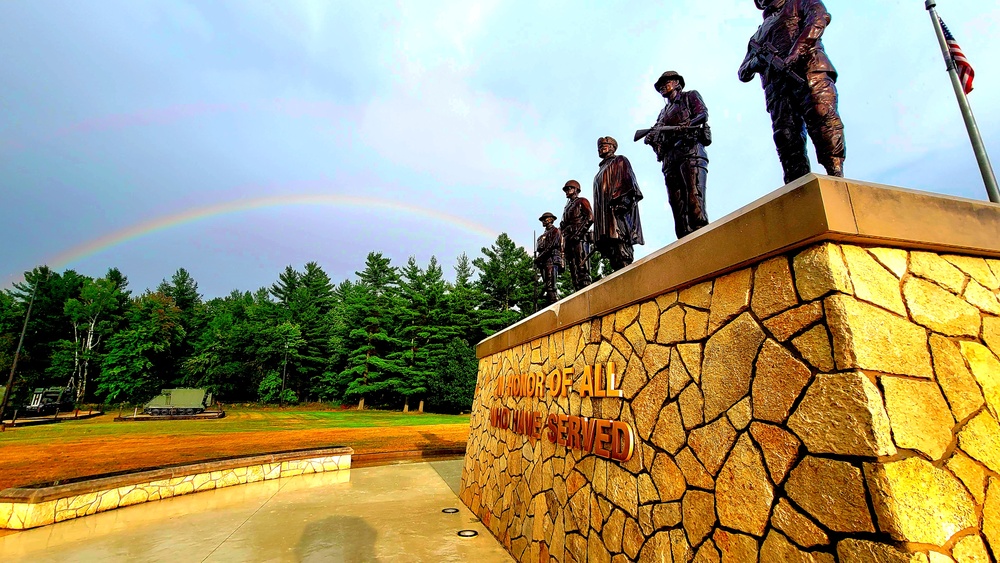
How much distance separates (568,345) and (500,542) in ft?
8.09

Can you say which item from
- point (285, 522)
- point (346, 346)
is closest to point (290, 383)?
point (346, 346)

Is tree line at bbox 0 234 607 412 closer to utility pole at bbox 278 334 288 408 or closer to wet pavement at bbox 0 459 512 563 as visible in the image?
utility pole at bbox 278 334 288 408

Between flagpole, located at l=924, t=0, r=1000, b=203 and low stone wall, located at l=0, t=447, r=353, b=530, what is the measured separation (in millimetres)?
10236

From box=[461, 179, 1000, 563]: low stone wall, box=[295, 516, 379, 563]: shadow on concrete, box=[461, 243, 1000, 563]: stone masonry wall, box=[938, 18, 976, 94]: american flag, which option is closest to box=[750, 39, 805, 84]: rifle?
box=[461, 179, 1000, 563]: low stone wall

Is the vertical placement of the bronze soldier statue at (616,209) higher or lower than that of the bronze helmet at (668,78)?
lower

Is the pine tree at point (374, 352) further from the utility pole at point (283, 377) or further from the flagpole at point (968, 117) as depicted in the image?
the flagpole at point (968, 117)

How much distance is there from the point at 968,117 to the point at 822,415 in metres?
4.43

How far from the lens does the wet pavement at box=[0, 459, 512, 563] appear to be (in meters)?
4.35

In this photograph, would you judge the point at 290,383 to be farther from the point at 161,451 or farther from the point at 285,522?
the point at 285,522

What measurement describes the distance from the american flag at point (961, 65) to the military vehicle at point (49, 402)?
120 ft

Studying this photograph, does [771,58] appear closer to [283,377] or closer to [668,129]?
[668,129]

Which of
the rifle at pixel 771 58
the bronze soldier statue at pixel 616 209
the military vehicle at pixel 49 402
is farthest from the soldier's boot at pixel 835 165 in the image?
the military vehicle at pixel 49 402

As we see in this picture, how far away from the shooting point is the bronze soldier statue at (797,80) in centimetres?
302

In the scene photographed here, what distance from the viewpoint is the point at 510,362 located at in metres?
5.45
